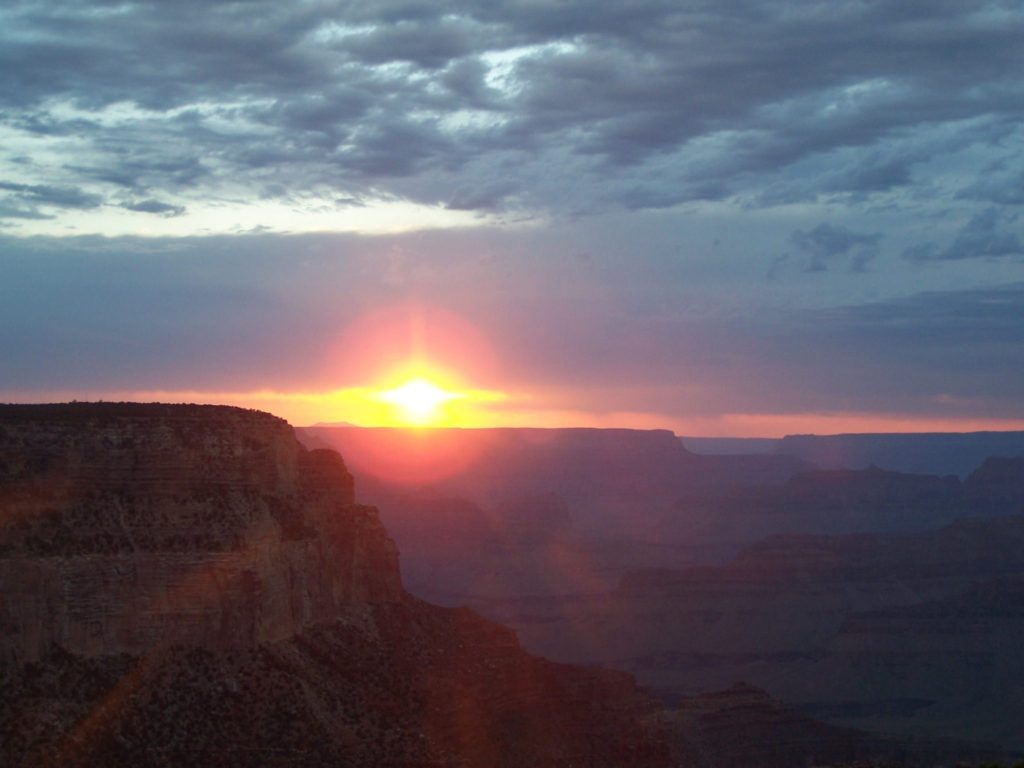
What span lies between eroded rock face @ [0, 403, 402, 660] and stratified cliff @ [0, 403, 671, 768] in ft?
0.22

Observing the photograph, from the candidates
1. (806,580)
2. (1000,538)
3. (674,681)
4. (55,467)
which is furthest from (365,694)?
(1000,538)

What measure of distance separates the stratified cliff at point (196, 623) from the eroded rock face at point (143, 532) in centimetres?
7

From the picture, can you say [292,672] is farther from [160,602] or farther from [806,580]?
[806,580]

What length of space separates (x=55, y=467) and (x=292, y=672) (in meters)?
11.6

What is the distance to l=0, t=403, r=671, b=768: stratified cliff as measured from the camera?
49281 mm

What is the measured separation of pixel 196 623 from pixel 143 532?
3.74m

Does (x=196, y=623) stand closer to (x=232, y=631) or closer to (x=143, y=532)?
(x=232, y=631)

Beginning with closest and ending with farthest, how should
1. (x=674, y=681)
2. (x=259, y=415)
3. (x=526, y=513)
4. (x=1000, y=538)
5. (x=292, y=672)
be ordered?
1. (x=292, y=672)
2. (x=259, y=415)
3. (x=674, y=681)
4. (x=1000, y=538)
5. (x=526, y=513)

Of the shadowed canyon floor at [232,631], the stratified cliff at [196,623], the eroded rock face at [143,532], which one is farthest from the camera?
the eroded rock face at [143,532]

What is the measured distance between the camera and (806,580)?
150m

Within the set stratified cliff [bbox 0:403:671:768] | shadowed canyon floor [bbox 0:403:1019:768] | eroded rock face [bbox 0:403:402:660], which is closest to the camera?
stratified cliff [bbox 0:403:671:768]

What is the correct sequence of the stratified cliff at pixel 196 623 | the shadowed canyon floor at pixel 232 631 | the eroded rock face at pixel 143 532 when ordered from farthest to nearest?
1. the eroded rock face at pixel 143 532
2. the shadowed canyon floor at pixel 232 631
3. the stratified cliff at pixel 196 623

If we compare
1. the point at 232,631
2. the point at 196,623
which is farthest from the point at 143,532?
the point at 232,631

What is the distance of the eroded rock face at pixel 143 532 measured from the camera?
164ft
